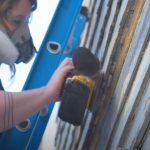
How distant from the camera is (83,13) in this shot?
2230 mm

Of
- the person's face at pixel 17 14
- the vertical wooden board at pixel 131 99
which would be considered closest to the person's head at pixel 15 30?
the person's face at pixel 17 14

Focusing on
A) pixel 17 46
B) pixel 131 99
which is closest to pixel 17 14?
pixel 17 46

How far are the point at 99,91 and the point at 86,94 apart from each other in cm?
18

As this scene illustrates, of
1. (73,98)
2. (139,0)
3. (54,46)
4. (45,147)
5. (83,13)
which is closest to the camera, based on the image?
(139,0)

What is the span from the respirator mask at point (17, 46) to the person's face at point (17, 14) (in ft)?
0.11

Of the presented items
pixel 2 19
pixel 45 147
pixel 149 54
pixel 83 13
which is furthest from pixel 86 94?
pixel 45 147

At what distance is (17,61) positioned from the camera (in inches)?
72.6

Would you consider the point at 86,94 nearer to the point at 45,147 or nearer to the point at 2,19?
the point at 2,19

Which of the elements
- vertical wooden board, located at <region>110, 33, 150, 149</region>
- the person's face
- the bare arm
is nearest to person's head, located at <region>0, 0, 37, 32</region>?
the person's face

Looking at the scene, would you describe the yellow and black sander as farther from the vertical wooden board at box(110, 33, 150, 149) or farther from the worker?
the vertical wooden board at box(110, 33, 150, 149)

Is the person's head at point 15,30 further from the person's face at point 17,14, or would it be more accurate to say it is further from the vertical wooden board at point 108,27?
the vertical wooden board at point 108,27

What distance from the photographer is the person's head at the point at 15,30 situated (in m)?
1.69

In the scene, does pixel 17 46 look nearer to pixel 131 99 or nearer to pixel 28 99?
pixel 28 99

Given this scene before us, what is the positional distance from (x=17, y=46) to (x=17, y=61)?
0.08m
